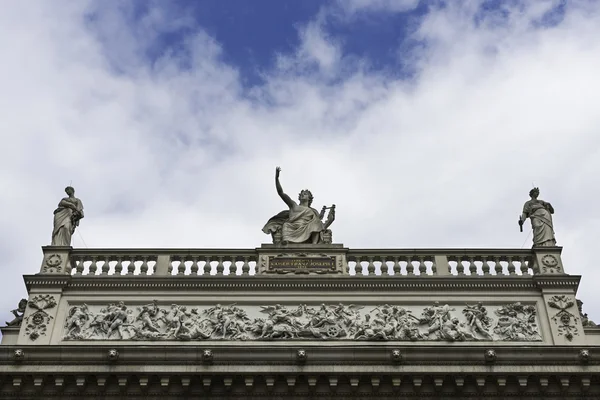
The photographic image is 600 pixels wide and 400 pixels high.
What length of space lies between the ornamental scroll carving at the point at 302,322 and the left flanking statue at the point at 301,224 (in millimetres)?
2428

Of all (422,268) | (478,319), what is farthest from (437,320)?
(422,268)

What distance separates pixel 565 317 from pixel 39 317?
13.0m

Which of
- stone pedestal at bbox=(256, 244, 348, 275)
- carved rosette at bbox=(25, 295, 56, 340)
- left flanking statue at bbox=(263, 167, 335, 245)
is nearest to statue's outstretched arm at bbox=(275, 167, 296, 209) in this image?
left flanking statue at bbox=(263, 167, 335, 245)

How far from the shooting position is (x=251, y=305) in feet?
71.7

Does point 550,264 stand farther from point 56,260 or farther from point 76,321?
point 56,260

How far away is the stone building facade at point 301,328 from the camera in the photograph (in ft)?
63.9

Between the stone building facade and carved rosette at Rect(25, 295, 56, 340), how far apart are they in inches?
1.4

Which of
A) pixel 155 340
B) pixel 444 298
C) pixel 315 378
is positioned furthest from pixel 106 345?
pixel 444 298

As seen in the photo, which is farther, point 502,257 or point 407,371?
point 502,257

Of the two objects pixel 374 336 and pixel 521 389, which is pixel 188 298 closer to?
pixel 374 336

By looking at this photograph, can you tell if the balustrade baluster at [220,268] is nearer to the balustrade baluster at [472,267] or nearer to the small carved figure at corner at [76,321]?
the small carved figure at corner at [76,321]

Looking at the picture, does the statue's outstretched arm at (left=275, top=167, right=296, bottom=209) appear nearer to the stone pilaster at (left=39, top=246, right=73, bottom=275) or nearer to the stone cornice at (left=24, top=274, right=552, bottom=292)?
the stone cornice at (left=24, top=274, right=552, bottom=292)

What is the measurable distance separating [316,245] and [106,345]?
6180 mm

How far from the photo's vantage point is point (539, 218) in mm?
23359
